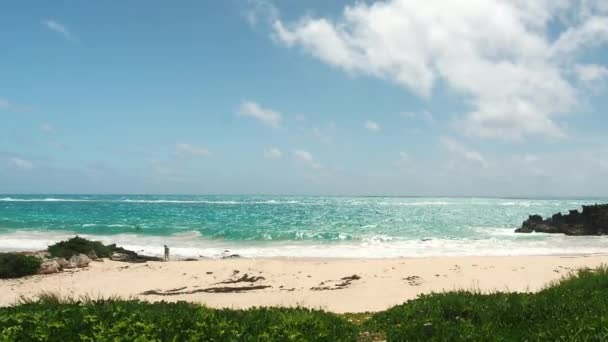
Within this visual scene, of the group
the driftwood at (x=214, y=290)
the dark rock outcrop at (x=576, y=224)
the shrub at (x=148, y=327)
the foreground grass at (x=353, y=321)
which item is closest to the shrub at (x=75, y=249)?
the driftwood at (x=214, y=290)

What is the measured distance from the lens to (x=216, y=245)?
115 ft

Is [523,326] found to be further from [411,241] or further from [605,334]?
[411,241]

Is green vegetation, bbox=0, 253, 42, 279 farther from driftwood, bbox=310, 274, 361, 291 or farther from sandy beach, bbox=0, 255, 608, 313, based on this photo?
driftwood, bbox=310, 274, 361, 291

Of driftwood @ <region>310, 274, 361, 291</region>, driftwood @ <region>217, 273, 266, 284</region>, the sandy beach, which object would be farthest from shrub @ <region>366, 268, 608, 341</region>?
driftwood @ <region>217, 273, 266, 284</region>

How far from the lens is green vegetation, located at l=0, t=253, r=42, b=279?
1853 centimetres

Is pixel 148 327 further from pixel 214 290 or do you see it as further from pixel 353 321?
pixel 214 290

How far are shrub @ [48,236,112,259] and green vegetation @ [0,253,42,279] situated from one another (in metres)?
2.79

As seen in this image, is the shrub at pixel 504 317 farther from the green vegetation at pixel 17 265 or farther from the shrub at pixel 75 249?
the shrub at pixel 75 249

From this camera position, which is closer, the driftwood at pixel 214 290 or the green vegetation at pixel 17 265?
the driftwood at pixel 214 290

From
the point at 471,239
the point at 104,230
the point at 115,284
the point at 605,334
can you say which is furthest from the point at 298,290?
the point at 104,230

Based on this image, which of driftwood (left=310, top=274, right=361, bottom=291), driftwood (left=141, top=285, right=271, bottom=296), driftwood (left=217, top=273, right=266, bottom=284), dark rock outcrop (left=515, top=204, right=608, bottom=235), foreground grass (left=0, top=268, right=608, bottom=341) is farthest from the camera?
dark rock outcrop (left=515, top=204, right=608, bottom=235)

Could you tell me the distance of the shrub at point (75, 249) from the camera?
2237 cm

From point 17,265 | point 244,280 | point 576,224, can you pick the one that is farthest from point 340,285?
point 576,224

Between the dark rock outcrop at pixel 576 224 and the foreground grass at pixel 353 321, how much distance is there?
1575 inches
